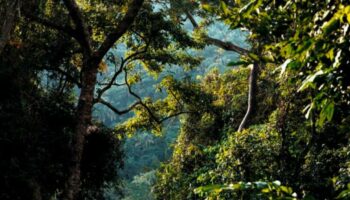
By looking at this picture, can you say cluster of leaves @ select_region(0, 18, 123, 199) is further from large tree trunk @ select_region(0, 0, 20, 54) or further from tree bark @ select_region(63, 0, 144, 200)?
large tree trunk @ select_region(0, 0, 20, 54)

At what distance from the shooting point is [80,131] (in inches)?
348

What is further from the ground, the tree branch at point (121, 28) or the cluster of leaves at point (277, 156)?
the tree branch at point (121, 28)

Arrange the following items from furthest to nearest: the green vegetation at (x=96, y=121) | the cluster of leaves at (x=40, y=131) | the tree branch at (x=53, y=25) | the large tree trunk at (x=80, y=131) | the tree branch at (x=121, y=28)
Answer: the tree branch at (x=53, y=25) < the tree branch at (x=121, y=28) < the large tree trunk at (x=80, y=131) < the cluster of leaves at (x=40, y=131) < the green vegetation at (x=96, y=121)

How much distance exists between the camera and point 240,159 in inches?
368

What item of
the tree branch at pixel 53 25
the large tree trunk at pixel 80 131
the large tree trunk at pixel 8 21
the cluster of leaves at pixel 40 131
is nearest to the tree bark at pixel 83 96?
the large tree trunk at pixel 80 131

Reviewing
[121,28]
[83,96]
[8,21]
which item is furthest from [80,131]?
[8,21]

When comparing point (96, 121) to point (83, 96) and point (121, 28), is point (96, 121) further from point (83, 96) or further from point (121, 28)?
point (121, 28)

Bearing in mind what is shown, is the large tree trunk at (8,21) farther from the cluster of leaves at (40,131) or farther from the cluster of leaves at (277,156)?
the cluster of leaves at (277,156)

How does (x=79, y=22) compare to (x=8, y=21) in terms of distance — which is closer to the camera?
(x=8, y=21)

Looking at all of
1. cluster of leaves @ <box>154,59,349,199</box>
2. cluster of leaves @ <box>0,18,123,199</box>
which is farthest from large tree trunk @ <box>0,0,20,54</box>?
cluster of leaves @ <box>154,59,349,199</box>

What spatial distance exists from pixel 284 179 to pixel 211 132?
8716mm

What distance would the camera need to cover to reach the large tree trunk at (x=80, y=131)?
27.9 ft

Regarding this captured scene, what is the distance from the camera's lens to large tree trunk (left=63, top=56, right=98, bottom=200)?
8516 millimetres

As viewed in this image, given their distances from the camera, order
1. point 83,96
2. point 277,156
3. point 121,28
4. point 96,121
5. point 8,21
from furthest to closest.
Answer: point 96,121 < point 121,28 < point 83,96 < point 277,156 < point 8,21
